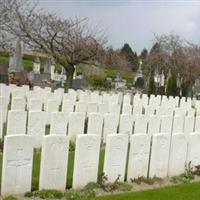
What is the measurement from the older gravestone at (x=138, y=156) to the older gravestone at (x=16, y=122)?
9.51ft

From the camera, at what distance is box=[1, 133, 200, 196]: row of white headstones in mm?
6297

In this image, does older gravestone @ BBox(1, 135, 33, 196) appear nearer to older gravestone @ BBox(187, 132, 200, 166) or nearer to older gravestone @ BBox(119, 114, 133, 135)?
older gravestone @ BBox(187, 132, 200, 166)

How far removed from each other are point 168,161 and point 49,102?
506cm

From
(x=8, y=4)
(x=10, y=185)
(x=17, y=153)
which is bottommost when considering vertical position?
(x=10, y=185)

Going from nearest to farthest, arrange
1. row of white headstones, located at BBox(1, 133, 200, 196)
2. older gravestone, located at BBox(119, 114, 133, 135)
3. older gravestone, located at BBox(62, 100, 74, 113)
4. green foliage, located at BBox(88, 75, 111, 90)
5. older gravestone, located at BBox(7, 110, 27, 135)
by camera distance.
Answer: row of white headstones, located at BBox(1, 133, 200, 196), older gravestone, located at BBox(7, 110, 27, 135), older gravestone, located at BBox(119, 114, 133, 135), older gravestone, located at BBox(62, 100, 74, 113), green foliage, located at BBox(88, 75, 111, 90)

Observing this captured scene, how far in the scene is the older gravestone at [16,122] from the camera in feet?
30.9

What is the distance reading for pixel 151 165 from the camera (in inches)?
314

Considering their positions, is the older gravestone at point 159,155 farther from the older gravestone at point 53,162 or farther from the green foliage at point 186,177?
the older gravestone at point 53,162

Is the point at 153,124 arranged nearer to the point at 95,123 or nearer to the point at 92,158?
the point at 95,123

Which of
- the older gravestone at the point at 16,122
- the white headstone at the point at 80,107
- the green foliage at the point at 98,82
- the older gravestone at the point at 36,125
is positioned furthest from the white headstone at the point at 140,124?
the green foliage at the point at 98,82

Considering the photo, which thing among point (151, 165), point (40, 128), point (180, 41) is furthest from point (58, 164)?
point (180, 41)

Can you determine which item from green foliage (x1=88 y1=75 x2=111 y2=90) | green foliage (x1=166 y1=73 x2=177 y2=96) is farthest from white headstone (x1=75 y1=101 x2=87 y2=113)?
green foliage (x1=88 y1=75 x2=111 y2=90)

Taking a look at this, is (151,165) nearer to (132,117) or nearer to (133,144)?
(133,144)

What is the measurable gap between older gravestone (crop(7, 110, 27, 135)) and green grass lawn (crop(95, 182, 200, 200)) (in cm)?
343
